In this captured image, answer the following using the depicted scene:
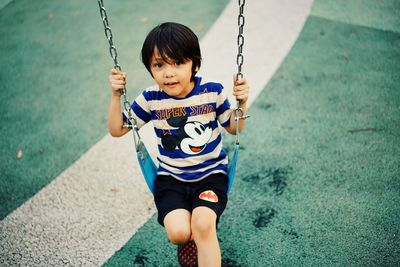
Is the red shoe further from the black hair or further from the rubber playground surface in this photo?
the black hair

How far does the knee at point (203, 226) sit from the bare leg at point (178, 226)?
42 mm

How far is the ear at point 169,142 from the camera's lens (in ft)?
5.75

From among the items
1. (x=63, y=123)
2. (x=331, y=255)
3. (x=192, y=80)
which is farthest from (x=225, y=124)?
(x=63, y=123)

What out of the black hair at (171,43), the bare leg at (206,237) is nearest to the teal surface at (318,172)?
the bare leg at (206,237)

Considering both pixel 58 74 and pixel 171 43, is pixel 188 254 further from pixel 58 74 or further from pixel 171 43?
pixel 58 74

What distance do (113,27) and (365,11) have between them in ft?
9.51

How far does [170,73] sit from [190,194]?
618 millimetres

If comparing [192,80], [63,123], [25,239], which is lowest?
[25,239]

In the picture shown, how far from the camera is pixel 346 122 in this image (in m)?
2.65

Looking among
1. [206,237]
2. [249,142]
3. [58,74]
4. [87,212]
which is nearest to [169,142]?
[206,237]

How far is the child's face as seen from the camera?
1.57 m

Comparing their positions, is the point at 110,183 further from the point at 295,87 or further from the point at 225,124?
the point at 295,87

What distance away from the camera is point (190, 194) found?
1758 millimetres

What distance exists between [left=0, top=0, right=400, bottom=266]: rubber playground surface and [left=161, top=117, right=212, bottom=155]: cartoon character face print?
602 mm
